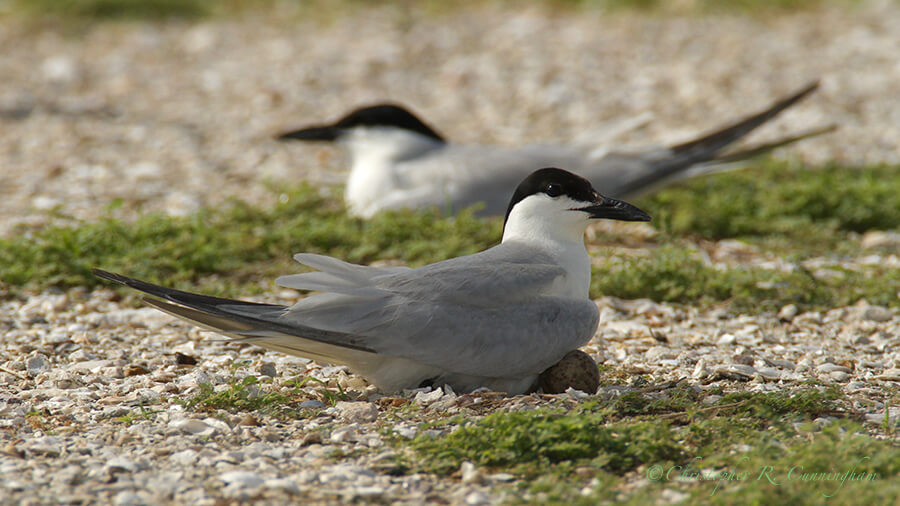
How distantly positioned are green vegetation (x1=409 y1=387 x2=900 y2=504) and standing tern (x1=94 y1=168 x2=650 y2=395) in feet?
1.09

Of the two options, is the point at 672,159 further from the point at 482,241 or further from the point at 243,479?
the point at 243,479

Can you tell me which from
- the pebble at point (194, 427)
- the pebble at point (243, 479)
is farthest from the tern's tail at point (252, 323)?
the pebble at point (243, 479)

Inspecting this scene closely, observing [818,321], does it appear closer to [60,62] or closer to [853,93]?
[853,93]

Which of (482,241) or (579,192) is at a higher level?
(579,192)

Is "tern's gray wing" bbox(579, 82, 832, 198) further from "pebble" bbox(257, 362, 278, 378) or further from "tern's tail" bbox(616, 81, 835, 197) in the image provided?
"pebble" bbox(257, 362, 278, 378)

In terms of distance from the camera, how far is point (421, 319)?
3.39 m

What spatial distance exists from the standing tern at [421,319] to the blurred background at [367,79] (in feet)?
9.49

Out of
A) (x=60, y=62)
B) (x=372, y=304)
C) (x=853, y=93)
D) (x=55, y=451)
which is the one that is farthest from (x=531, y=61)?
(x=55, y=451)

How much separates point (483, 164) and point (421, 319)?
9.01ft

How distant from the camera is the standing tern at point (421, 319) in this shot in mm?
3365

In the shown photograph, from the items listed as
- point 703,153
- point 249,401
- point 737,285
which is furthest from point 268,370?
point 703,153

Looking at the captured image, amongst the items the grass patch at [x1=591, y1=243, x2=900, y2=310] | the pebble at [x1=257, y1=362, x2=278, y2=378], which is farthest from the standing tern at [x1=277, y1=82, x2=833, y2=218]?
the pebble at [x1=257, y1=362, x2=278, y2=378]

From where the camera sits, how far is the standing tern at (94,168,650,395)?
11.0ft

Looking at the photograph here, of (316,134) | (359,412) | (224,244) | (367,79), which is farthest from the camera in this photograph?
(367,79)
